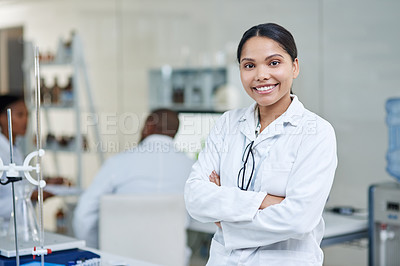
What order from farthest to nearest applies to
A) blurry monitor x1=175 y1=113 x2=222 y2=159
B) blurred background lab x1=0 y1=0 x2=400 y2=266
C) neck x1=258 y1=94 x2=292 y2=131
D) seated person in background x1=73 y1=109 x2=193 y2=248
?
blurry monitor x1=175 y1=113 x2=222 y2=159
blurred background lab x1=0 y1=0 x2=400 y2=266
seated person in background x1=73 y1=109 x2=193 y2=248
neck x1=258 y1=94 x2=292 y2=131

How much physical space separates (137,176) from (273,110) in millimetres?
1266

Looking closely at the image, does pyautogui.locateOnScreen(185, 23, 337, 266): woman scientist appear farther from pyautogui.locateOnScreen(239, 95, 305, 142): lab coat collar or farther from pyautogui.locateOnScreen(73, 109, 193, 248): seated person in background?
pyautogui.locateOnScreen(73, 109, 193, 248): seated person in background

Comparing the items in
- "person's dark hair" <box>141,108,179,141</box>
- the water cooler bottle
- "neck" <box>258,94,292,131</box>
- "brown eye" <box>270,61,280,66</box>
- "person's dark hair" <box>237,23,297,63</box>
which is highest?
"person's dark hair" <box>237,23,297,63</box>

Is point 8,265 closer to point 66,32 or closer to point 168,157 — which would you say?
point 168,157

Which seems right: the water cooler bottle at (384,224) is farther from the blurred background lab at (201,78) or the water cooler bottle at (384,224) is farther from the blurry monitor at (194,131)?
the blurry monitor at (194,131)

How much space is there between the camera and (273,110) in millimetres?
1559

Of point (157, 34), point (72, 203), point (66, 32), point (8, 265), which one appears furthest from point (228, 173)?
point (66, 32)

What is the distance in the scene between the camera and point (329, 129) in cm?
148

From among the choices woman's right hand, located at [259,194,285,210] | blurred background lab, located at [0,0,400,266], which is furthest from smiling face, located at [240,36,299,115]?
blurred background lab, located at [0,0,400,266]

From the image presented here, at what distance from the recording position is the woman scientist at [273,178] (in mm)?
1429

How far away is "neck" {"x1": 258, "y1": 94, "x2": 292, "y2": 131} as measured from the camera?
155cm

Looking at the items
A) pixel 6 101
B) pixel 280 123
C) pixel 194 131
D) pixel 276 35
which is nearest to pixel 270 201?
pixel 280 123

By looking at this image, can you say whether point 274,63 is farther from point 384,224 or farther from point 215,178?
point 384,224

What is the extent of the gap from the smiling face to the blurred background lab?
47.3 inches
